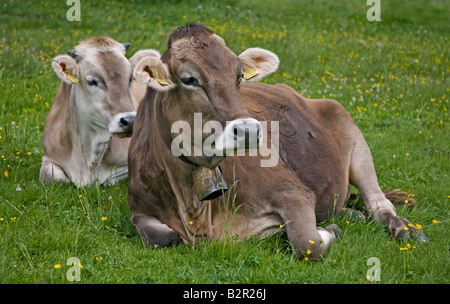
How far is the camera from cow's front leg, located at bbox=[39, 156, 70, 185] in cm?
700

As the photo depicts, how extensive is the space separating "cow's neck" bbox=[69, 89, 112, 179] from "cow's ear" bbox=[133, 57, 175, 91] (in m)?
2.60

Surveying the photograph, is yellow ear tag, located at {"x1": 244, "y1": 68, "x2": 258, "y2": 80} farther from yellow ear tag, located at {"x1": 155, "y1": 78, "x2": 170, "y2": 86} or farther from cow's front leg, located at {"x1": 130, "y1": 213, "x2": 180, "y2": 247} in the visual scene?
cow's front leg, located at {"x1": 130, "y1": 213, "x2": 180, "y2": 247}

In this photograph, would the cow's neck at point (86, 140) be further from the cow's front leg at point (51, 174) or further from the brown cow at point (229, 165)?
the brown cow at point (229, 165)

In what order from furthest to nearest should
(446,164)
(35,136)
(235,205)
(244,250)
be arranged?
(35,136)
(446,164)
(235,205)
(244,250)

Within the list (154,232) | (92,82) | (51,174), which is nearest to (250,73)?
(154,232)

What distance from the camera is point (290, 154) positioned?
6.04 meters

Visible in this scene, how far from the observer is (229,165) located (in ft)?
17.7

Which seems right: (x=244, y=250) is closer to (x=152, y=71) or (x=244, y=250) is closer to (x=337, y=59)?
(x=152, y=71)

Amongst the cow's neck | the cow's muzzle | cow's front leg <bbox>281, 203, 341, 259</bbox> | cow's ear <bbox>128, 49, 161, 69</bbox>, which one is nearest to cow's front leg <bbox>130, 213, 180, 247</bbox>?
cow's front leg <bbox>281, 203, 341, 259</bbox>

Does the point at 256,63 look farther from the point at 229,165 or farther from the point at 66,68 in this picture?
the point at 66,68

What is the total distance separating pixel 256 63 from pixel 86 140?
2950mm

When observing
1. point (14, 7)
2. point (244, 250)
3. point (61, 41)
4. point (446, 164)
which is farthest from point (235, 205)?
point (14, 7)
